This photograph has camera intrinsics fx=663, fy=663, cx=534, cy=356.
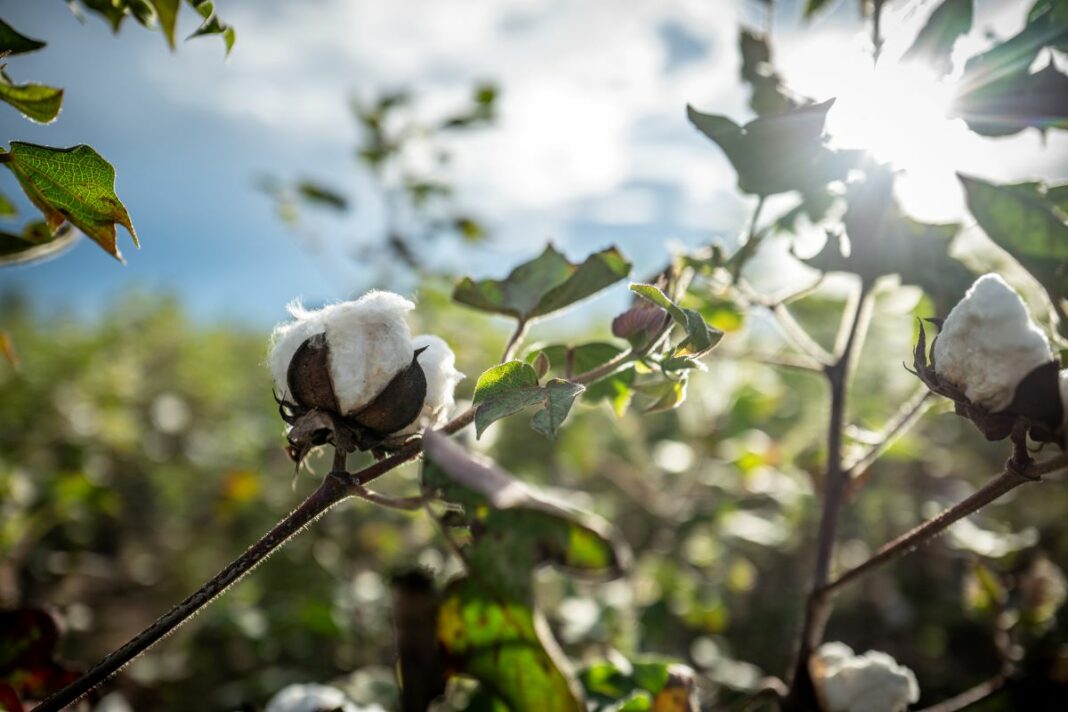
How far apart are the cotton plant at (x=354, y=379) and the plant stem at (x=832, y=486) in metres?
0.63

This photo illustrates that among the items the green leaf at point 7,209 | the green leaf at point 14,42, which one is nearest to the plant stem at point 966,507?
the green leaf at point 14,42

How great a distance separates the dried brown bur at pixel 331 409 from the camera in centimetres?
62

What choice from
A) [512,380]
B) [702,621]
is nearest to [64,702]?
[512,380]

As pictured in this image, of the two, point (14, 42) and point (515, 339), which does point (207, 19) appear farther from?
point (515, 339)

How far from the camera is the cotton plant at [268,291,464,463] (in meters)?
0.62

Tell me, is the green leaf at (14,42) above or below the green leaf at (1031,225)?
above

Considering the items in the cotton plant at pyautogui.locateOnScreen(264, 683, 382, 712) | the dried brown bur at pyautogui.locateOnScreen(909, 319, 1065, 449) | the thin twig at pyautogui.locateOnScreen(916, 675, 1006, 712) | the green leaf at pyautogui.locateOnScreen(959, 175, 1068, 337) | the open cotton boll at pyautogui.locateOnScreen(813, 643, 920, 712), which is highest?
the green leaf at pyautogui.locateOnScreen(959, 175, 1068, 337)

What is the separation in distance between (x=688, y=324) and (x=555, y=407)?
15cm

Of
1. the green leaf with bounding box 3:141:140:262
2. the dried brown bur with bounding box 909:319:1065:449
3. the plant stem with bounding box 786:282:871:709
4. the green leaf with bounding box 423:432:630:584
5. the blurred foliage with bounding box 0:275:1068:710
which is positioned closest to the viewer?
the green leaf with bounding box 423:432:630:584

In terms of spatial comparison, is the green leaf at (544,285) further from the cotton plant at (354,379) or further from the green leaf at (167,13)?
the green leaf at (167,13)

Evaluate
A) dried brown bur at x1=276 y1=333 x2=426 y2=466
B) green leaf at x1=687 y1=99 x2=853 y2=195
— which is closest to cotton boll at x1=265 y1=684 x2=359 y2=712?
dried brown bur at x1=276 y1=333 x2=426 y2=466

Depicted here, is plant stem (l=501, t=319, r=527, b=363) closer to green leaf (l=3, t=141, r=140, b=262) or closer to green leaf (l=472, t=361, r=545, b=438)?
green leaf (l=472, t=361, r=545, b=438)

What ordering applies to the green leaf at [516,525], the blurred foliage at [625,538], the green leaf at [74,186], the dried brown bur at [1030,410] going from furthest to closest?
the blurred foliage at [625,538], the green leaf at [74,186], the dried brown bur at [1030,410], the green leaf at [516,525]

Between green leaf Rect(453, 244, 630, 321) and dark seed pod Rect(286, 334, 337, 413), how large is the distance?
28 cm
